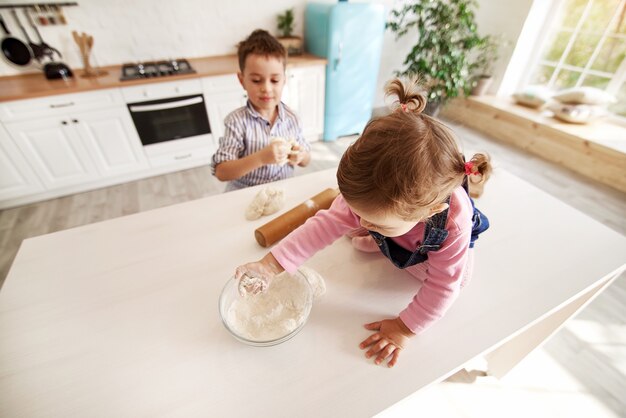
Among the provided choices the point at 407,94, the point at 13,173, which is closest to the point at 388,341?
the point at 407,94

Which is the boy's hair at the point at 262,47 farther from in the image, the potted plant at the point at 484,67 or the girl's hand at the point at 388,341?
the potted plant at the point at 484,67

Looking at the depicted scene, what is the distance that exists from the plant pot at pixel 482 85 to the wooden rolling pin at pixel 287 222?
130 inches

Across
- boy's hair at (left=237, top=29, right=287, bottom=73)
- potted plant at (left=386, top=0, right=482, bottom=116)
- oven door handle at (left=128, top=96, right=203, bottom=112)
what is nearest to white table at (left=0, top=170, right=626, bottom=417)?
boy's hair at (left=237, top=29, right=287, bottom=73)

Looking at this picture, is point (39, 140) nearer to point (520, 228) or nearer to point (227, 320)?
point (227, 320)

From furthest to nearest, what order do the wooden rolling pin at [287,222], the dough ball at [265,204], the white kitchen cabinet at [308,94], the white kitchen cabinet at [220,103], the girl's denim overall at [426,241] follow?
the white kitchen cabinet at [308,94]
the white kitchen cabinet at [220,103]
the dough ball at [265,204]
the wooden rolling pin at [287,222]
the girl's denim overall at [426,241]

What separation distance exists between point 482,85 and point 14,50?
4.28m

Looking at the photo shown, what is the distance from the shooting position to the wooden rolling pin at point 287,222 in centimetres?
75

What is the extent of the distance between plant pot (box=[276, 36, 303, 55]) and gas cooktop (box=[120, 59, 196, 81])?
0.88 meters

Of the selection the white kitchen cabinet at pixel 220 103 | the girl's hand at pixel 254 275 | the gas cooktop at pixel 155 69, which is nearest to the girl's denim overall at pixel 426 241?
the girl's hand at pixel 254 275

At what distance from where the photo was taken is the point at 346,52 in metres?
2.56

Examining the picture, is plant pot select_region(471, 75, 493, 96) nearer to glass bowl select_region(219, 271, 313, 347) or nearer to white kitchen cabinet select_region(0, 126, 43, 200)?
glass bowl select_region(219, 271, 313, 347)

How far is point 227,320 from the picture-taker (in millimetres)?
562

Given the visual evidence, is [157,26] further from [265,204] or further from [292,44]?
[265,204]

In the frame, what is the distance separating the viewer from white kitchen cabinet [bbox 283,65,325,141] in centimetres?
Result: 252
